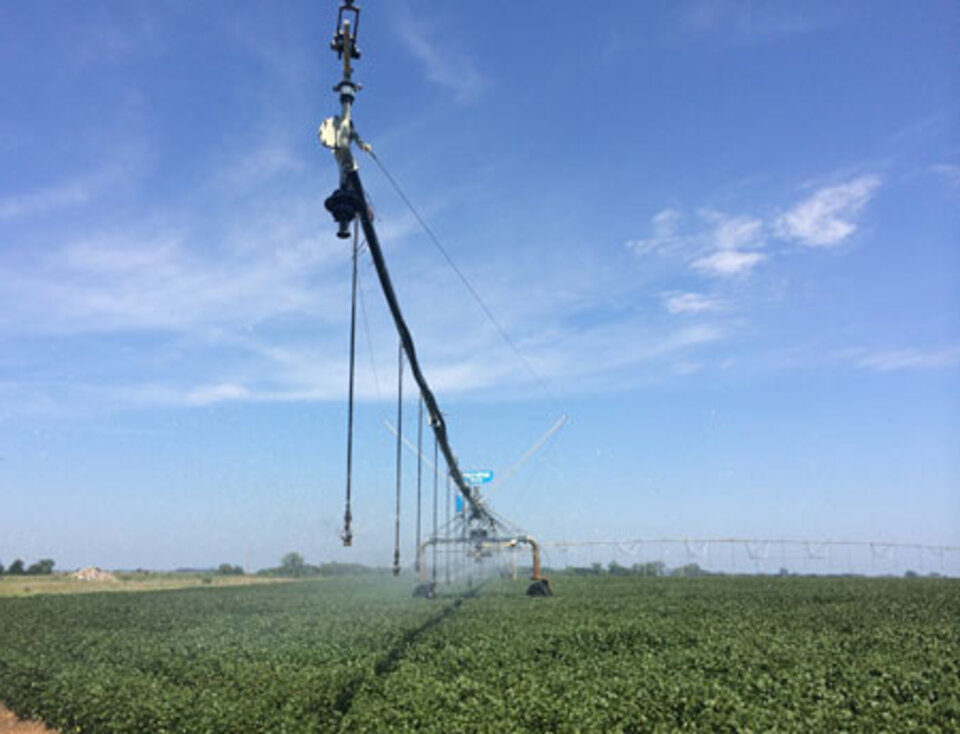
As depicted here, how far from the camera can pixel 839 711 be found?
1439 cm

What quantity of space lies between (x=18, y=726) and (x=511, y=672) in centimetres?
1457

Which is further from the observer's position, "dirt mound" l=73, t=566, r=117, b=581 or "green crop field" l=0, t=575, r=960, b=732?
"dirt mound" l=73, t=566, r=117, b=581

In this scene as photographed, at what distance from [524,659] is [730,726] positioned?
8826 millimetres

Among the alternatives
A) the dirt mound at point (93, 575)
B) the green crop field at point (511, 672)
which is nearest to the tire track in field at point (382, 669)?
the green crop field at point (511, 672)

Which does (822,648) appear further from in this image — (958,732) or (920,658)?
(958,732)

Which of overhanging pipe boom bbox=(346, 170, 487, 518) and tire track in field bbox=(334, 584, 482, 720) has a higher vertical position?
overhanging pipe boom bbox=(346, 170, 487, 518)

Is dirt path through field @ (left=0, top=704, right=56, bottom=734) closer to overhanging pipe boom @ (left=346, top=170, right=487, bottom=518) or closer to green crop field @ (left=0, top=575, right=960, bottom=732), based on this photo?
green crop field @ (left=0, top=575, right=960, bottom=732)

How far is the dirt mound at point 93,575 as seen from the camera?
110 metres

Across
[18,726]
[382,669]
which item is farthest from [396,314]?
[18,726]

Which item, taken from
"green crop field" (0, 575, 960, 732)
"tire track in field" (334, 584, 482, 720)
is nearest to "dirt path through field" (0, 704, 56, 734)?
"green crop field" (0, 575, 960, 732)

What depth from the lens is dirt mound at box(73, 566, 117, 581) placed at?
110 meters

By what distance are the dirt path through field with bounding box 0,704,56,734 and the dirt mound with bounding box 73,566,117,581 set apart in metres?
104

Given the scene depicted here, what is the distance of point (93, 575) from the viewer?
371 ft

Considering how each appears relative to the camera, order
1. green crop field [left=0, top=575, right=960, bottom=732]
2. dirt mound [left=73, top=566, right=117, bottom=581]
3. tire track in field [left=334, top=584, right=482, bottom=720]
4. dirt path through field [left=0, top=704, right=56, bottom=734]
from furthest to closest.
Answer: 1. dirt mound [left=73, top=566, right=117, bottom=581]
2. dirt path through field [left=0, top=704, right=56, bottom=734]
3. tire track in field [left=334, top=584, right=482, bottom=720]
4. green crop field [left=0, top=575, right=960, bottom=732]
